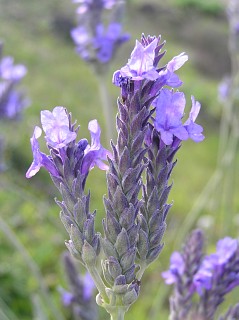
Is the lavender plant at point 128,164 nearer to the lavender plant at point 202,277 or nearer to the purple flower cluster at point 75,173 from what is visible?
the purple flower cluster at point 75,173

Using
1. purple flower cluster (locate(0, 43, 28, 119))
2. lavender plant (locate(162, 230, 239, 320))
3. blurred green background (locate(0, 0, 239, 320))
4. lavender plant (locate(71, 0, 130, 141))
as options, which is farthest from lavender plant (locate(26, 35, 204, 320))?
purple flower cluster (locate(0, 43, 28, 119))

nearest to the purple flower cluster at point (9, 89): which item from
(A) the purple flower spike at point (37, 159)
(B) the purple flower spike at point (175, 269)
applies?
(B) the purple flower spike at point (175, 269)

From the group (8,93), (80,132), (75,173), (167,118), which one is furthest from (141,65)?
(80,132)

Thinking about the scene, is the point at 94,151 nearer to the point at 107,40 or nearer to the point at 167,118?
the point at 167,118

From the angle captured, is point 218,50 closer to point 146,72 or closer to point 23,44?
point 23,44

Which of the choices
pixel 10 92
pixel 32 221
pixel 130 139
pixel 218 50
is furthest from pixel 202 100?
pixel 130 139

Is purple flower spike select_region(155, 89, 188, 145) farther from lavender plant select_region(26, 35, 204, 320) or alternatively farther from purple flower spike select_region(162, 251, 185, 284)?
purple flower spike select_region(162, 251, 185, 284)
